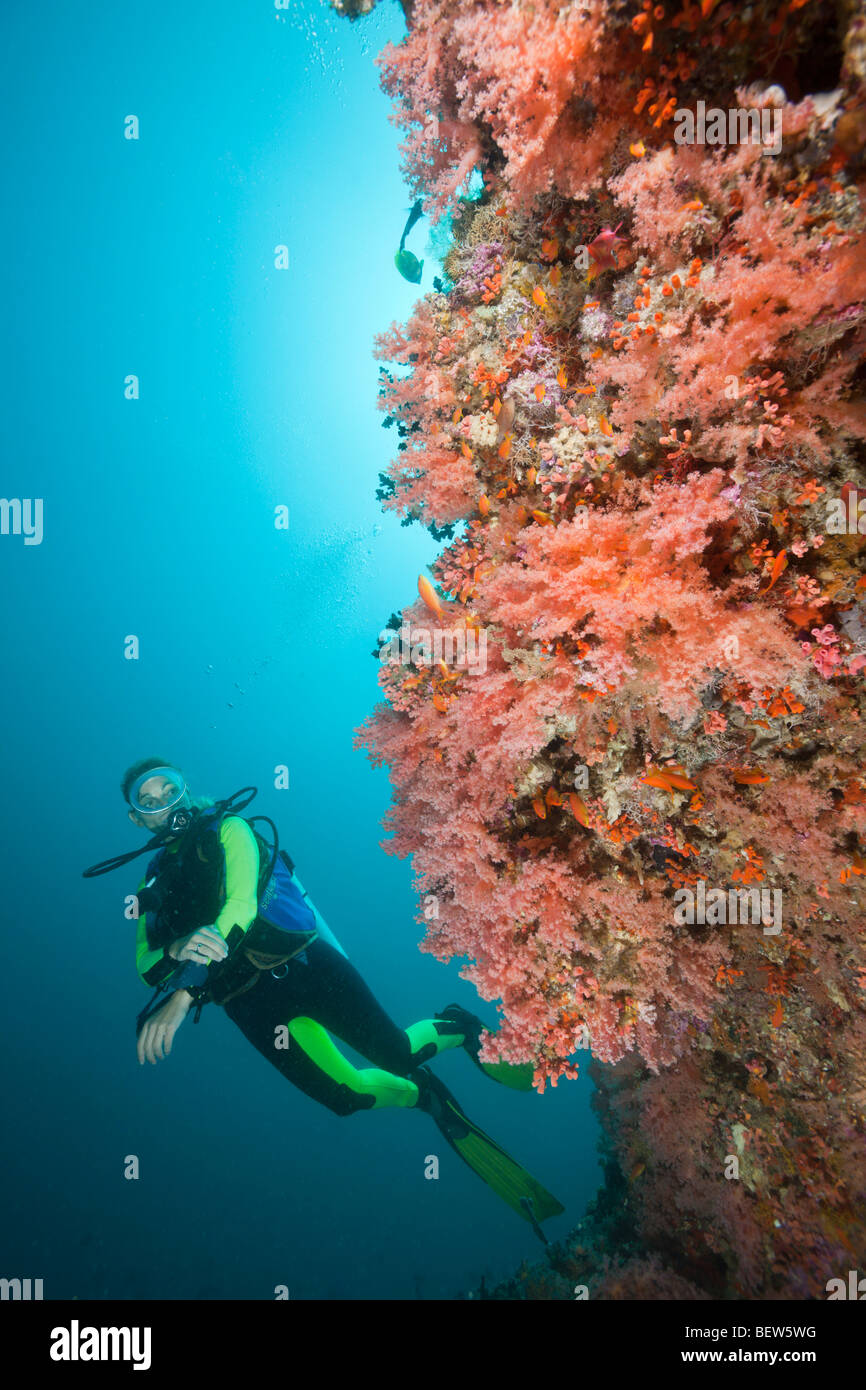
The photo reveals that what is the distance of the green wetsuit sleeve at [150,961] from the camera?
182 inches

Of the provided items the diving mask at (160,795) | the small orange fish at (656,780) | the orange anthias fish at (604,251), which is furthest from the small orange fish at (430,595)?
the diving mask at (160,795)

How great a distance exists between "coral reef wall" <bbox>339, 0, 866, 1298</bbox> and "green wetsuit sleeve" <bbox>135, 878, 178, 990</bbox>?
2.58 meters

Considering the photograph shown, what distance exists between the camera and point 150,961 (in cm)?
506

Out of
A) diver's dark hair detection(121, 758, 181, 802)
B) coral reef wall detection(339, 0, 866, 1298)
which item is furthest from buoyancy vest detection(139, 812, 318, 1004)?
coral reef wall detection(339, 0, 866, 1298)

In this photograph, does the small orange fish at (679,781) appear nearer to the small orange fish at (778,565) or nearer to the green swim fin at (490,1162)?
the small orange fish at (778,565)

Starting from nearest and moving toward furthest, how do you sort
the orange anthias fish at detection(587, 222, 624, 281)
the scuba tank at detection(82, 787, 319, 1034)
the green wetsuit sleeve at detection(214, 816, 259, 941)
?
the orange anthias fish at detection(587, 222, 624, 281) < the green wetsuit sleeve at detection(214, 816, 259, 941) < the scuba tank at detection(82, 787, 319, 1034)

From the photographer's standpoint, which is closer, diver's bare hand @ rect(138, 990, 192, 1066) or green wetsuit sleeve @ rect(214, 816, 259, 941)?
diver's bare hand @ rect(138, 990, 192, 1066)

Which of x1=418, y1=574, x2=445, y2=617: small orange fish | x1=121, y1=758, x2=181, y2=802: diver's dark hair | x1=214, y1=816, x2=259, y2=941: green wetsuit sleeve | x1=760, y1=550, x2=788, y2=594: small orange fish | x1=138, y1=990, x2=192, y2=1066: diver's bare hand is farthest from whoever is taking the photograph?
x1=121, y1=758, x2=181, y2=802: diver's dark hair

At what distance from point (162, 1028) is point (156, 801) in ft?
8.13

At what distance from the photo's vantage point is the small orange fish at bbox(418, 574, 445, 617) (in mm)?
3270

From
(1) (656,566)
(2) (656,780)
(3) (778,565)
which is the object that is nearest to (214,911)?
(2) (656,780)

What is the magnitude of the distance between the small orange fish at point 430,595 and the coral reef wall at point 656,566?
2 centimetres

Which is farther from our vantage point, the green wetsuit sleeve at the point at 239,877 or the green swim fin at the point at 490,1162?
the green swim fin at the point at 490,1162

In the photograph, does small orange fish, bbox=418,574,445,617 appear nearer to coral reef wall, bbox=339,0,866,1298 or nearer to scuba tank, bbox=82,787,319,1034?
coral reef wall, bbox=339,0,866,1298
